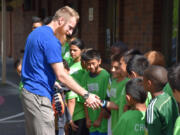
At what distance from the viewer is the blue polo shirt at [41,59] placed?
3904mm

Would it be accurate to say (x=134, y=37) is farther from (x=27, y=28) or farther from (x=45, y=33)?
(x=27, y=28)

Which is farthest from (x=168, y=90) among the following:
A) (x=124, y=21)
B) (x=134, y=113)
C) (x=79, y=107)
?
(x=124, y=21)

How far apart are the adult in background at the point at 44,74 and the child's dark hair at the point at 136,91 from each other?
60 centimetres

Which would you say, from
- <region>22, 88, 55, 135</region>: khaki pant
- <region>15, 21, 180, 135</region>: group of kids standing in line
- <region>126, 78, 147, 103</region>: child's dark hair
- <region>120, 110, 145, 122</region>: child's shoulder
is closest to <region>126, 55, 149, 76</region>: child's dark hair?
<region>15, 21, 180, 135</region>: group of kids standing in line

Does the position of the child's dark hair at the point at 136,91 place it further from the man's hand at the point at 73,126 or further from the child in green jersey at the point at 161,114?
the man's hand at the point at 73,126

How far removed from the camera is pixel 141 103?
11.6 feet

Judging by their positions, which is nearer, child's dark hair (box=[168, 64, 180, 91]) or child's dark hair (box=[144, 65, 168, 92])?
child's dark hair (box=[168, 64, 180, 91])

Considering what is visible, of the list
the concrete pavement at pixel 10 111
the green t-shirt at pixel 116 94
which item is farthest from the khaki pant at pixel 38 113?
the concrete pavement at pixel 10 111

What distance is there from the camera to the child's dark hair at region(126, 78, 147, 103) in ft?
11.6

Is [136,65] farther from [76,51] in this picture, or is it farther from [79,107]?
[76,51]

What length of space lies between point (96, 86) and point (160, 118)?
1.78 m

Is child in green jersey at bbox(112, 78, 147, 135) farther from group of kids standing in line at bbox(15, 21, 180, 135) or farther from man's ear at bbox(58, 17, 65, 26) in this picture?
man's ear at bbox(58, 17, 65, 26)

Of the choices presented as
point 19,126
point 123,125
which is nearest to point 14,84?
point 19,126

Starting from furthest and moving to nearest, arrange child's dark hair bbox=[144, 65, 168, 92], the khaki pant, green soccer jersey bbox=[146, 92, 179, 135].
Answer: the khaki pant < child's dark hair bbox=[144, 65, 168, 92] < green soccer jersey bbox=[146, 92, 179, 135]
